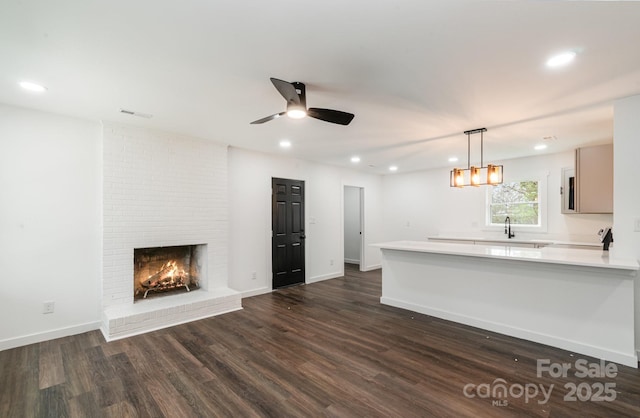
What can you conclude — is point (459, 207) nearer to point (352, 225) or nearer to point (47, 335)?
point (352, 225)

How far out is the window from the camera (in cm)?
578

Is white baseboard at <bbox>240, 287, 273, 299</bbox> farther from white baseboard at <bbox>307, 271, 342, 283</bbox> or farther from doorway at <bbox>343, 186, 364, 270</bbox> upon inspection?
doorway at <bbox>343, 186, 364, 270</bbox>

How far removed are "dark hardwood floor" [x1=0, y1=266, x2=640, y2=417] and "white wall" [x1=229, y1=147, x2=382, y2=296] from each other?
1.51 metres

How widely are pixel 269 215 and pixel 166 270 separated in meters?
1.94

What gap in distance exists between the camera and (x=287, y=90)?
7.78 feet

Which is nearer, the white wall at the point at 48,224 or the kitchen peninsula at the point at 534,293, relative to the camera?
the kitchen peninsula at the point at 534,293

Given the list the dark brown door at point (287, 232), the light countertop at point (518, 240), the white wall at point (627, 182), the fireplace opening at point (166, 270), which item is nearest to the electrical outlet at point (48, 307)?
the fireplace opening at point (166, 270)

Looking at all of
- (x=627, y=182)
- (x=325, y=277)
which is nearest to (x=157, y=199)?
(x=325, y=277)

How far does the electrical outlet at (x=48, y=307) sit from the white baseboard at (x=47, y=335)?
0.24 metres

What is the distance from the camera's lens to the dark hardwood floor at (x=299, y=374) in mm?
2193

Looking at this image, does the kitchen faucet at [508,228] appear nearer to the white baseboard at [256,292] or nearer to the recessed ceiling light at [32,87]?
the white baseboard at [256,292]

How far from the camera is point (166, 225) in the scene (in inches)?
166

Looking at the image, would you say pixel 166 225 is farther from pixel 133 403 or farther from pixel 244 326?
pixel 133 403

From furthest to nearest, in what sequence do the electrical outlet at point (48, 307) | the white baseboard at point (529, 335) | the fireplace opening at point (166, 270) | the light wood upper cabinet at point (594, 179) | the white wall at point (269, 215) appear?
the white wall at point (269, 215), the fireplace opening at point (166, 270), the light wood upper cabinet at point (594, 179), the electrical outlet at point (48, 307), the white baseboard at point (529, 335)
